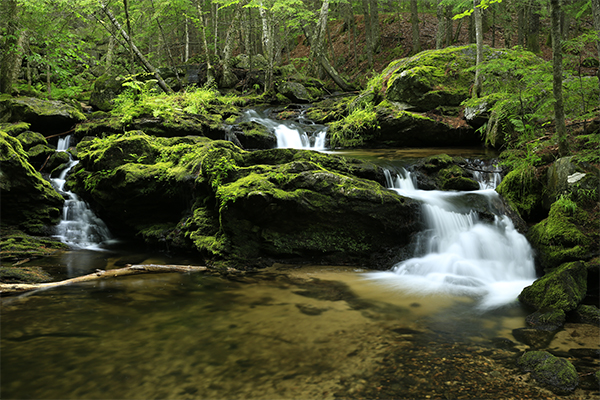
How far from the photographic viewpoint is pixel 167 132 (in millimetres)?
11078

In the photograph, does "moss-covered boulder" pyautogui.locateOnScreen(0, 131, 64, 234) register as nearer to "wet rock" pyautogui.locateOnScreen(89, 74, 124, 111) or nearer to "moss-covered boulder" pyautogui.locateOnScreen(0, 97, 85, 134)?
"moss-covered boulder" pyautogui.locateOnScreen(0, 97, 85, 134)

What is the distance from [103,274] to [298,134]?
8.65 metres

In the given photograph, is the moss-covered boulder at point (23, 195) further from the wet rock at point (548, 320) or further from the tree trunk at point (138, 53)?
the wet rock at point (548, 320)

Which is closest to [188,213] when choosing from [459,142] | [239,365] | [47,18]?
[239,365]

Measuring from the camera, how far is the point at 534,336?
396cm

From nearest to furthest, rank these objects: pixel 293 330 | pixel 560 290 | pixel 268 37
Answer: pixel 293 330
pixel 560 290
pixel 268 37

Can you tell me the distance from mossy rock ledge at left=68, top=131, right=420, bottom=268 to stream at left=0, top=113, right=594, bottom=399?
566mm

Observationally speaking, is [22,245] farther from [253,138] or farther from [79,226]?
[253,138]

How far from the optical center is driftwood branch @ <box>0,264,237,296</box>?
4974 millimetres

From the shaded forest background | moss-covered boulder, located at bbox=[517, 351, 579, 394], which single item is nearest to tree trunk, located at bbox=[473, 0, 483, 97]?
the shaded forest background

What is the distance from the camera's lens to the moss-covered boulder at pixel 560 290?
4465mm

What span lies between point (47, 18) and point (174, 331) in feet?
49.0

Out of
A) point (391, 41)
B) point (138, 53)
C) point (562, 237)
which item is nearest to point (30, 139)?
point (138, 53)

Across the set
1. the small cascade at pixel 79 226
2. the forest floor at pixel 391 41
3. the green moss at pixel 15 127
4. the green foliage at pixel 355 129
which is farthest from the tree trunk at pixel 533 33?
the green moss at pixel 15 127
